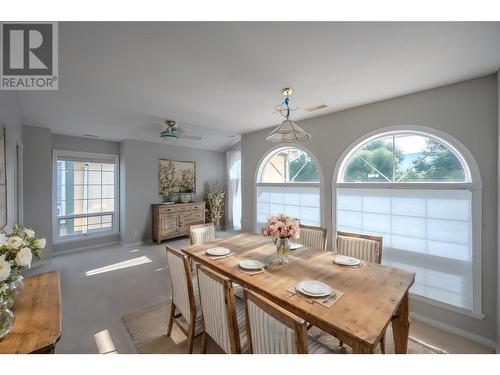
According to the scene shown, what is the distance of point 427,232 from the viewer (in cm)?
229

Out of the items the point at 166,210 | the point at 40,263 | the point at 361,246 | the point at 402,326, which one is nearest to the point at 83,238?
the point at 40,263

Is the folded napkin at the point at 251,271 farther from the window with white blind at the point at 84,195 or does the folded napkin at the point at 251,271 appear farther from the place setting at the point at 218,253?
the window with white blind at the point at 84,195

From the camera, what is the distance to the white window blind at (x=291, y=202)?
334 cm

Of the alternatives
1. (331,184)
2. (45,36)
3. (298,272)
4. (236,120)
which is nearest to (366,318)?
(298,272)

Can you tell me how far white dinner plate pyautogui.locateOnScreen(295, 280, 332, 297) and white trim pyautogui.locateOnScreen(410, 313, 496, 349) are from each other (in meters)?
1.72

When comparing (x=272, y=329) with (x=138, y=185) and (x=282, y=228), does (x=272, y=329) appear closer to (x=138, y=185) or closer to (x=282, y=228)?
(x=282, y=228)

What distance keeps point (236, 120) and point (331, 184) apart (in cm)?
183

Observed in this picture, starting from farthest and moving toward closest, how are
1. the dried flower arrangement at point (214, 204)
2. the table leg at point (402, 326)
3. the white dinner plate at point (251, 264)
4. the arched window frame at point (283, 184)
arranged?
the dried flower arrangement at point (214, 204)
the arched window frame at point (283, 184)
the white dinner plate at point (251, 264)
the table leg at point (402, 326)

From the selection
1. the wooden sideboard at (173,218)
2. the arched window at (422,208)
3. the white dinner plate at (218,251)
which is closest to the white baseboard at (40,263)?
the wooden sideboard at (173,218)

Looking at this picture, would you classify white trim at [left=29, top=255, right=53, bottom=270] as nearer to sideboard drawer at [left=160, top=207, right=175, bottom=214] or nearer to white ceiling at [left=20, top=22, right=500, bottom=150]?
sideboard drawer at [left=160, top=207, right=175, bottom=214]

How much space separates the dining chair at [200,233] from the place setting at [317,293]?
1.68 meters

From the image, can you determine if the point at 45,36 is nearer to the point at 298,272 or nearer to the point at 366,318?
the point at 298,272

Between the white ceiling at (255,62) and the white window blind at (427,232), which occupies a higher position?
the white ceiling at (255,62)

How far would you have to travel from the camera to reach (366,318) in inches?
43.8
